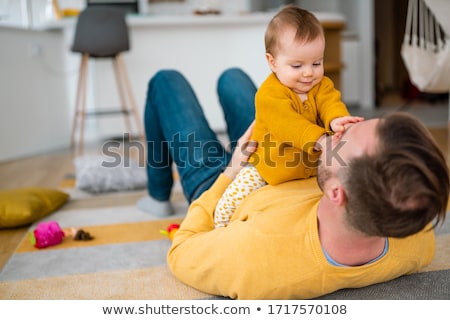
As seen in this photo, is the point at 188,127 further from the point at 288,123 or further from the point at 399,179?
the point at 399,179

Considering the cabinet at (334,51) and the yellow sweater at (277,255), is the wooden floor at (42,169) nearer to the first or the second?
the cabinet at (334,51)

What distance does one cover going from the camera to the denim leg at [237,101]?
1570 mm

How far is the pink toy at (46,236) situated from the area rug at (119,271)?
19 millimetres

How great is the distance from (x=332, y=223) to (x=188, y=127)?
63 cm

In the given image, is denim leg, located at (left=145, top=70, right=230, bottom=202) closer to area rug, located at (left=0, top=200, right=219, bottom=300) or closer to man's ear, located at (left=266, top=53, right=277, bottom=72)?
area rug, located at (left=0, top=200, right=219, bottom=300)

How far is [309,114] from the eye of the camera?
1.14 meters

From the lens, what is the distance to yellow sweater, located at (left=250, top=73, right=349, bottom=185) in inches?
41.8

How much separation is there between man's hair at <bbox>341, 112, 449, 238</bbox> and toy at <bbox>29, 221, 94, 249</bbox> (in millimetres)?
1037

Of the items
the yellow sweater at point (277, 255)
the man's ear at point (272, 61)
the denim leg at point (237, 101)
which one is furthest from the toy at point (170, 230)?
the man's ear at point (272, 61)

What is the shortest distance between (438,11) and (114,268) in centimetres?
156

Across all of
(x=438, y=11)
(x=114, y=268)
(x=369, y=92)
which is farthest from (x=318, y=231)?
(x=369, y=92)

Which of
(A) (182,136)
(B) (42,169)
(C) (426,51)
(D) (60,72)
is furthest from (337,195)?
(D) (60,72)

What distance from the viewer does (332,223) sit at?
96 centimetres

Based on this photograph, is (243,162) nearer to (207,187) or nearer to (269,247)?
(207,187)
